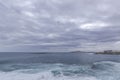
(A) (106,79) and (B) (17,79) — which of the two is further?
(A) (106,79)

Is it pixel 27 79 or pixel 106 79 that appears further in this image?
pixel 106 79

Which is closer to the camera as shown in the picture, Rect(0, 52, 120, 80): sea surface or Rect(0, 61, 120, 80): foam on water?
Rect(0, 61, 120, 80): foam on water

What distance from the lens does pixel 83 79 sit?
52.0 ft

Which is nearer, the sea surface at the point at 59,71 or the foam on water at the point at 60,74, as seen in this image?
the foam on water at the point at 60,74

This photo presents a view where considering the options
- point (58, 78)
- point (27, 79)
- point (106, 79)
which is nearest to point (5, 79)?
point (27, 79)

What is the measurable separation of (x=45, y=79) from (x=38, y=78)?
88 cm

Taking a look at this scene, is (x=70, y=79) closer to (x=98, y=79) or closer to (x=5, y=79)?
(x=98, y=79)

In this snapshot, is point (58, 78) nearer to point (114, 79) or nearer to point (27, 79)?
point (27, 79)

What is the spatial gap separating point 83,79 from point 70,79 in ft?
5.17

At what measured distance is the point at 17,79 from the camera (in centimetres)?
1521

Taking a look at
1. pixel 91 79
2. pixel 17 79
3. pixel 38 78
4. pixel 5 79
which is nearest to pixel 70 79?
pixel 91 79

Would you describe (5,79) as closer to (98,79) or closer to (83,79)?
(83,79)

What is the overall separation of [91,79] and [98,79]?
0.93m

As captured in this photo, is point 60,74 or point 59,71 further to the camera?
point 59,71
